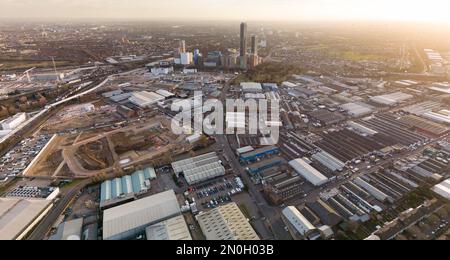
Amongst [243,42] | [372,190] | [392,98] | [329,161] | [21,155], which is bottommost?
[372,190]

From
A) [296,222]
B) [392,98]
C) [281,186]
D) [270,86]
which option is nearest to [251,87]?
[270,86]

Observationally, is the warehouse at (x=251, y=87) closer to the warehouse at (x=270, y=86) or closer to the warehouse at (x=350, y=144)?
the warehouse at (x=270, y=86)

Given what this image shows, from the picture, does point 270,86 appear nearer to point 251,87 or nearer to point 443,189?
point 251,87

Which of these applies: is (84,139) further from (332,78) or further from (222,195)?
(332,78)

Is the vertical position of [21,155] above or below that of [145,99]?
below

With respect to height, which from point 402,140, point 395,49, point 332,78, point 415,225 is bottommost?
point 415,225

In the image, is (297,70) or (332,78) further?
(297,70)

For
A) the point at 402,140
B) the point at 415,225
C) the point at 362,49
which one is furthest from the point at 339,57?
the point at 415,225
